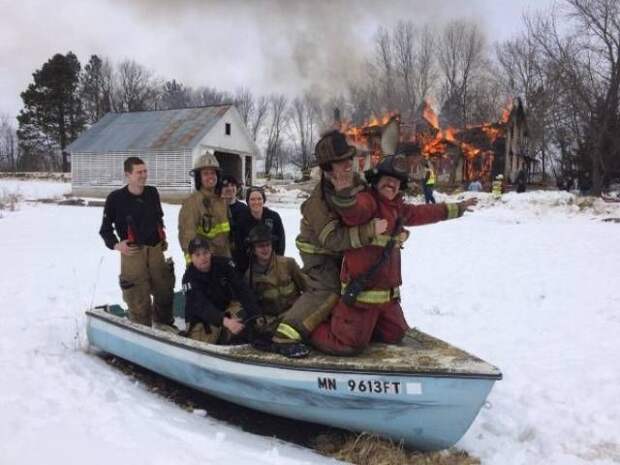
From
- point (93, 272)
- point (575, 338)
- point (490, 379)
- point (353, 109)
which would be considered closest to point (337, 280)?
point (490, 379)

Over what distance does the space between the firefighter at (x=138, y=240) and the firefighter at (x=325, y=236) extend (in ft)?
6.40

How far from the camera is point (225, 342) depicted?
16.3ft

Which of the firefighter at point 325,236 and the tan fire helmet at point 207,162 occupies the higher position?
the tan fire helmet at point 207,162

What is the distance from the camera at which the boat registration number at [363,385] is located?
12.2 ft

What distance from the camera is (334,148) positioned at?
3623mm

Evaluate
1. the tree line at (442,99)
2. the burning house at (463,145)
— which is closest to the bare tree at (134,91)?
the tree line at (442,99)

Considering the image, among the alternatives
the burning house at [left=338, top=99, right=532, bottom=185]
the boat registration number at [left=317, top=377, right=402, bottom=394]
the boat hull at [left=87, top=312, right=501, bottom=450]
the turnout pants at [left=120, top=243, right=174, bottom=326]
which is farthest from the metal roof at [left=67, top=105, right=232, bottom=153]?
the boat registration number at [left=317, top=377, right=402, bottom=394]

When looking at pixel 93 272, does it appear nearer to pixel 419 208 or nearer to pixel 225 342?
pixel 225 342

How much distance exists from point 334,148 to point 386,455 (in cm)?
213

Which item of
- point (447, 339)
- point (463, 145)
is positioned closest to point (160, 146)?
point (463, 145)

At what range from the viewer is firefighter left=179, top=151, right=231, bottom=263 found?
5.27 meters

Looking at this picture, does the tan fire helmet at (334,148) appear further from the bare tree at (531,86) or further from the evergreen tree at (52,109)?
the evergreen tree at (52,109)

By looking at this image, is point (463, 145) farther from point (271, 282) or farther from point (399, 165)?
point (399, 165)

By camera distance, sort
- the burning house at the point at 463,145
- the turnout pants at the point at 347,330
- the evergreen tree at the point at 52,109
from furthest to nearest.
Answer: the evergreen tree at the point at 52,109 < the burning house at the point at 463,145 < the turnout pants at the point at 347,330
